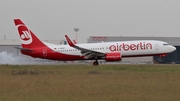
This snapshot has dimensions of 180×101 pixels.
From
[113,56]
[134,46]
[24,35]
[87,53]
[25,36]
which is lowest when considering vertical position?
[113,56]

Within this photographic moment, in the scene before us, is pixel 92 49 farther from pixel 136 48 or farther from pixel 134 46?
pixel 136 48

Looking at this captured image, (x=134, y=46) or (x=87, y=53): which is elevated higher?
(x=134, y=46)

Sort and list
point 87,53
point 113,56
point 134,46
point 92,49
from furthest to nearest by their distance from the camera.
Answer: point 92,49 → point 87,53 → point 134,46 → point 113,56

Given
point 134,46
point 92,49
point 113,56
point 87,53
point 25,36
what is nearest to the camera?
point 113,56

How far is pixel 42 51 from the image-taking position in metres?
52.3

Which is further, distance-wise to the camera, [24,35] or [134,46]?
[24,35]

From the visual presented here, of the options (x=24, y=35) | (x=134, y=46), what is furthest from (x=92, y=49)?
(x=24, y=35)

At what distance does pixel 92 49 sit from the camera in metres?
51.8

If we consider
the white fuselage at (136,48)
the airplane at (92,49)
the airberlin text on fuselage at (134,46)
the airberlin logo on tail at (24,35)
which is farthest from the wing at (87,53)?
the airberlin logo on tail at (24,35)

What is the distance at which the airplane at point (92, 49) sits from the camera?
5012cm

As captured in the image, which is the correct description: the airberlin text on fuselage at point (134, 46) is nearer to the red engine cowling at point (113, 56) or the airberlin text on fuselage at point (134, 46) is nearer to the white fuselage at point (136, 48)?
the white fuselage at point (136, 48)
